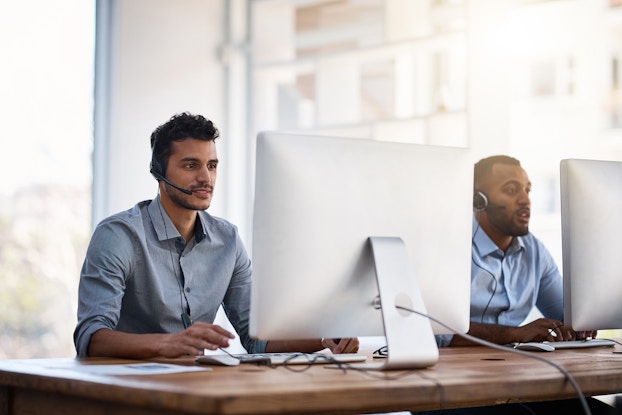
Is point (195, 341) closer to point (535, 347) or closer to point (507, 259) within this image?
point (535, 347)

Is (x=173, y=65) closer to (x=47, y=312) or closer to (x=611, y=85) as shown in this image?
(x=47, y=312)

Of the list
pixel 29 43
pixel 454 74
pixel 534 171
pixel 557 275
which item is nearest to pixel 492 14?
pixel 454 74

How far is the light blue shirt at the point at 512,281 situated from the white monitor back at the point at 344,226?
2.69 feet

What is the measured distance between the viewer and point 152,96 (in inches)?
190

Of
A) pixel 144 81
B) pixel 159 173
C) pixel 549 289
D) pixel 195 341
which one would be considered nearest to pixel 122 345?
pixel 195 341

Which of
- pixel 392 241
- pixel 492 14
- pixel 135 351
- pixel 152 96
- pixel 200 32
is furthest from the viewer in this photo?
pixel 200 32

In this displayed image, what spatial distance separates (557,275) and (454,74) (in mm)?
1743

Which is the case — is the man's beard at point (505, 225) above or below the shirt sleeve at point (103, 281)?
above

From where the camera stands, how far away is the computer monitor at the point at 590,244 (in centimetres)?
212

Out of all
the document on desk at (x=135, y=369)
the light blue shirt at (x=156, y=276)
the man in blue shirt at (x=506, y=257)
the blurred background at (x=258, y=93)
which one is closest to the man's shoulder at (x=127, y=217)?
the light blue shirt at (x=156, y=276)

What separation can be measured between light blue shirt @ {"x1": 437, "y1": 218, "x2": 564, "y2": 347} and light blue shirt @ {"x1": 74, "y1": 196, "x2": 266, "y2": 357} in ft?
2.31

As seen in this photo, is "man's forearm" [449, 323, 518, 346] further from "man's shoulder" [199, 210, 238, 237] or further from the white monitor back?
"man's shoulder" [199, 210, 238, 237]

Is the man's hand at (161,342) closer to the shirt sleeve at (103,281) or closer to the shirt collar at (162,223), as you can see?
the shirt sleeve at (103,281)

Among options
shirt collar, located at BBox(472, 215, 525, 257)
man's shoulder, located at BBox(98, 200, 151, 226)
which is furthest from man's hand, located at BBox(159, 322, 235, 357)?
shirt collar, located at BBox(472, 215, 525, 257)
